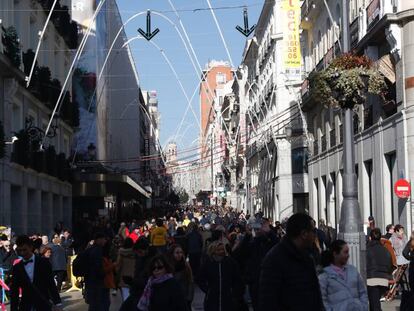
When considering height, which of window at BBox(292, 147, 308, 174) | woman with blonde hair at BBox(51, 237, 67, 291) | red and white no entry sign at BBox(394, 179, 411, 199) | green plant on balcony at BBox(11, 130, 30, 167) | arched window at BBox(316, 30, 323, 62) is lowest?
woman with blonde hair at BBox(51, 237, 67, 291)

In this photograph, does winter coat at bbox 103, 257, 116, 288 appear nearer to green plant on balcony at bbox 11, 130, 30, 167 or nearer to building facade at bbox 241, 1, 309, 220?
green plant on balcony at bbox 11, 130, 30, 167

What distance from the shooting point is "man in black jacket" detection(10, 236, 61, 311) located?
995 centimetres

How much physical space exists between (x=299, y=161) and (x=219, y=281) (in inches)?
1568

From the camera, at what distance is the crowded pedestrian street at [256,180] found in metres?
8.02

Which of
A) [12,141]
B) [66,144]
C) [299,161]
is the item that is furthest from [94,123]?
[12,141]

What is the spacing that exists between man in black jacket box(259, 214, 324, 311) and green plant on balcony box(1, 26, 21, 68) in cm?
2053

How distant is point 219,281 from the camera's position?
10.3 m

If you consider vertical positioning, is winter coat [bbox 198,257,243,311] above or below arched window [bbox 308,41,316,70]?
below

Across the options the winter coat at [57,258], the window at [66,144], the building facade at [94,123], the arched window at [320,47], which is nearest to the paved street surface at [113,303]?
the winter coat at [57,258]

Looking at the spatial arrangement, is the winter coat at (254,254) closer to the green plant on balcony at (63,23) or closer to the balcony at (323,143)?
the green plant on balcony at (63,23)

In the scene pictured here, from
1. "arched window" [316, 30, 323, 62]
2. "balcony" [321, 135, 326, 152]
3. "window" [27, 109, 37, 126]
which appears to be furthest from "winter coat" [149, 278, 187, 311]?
"arched window" [316, 30, 323, 62]

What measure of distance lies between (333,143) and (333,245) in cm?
2711

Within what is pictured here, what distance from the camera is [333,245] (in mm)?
7832

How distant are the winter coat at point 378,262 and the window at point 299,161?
35.0 m
